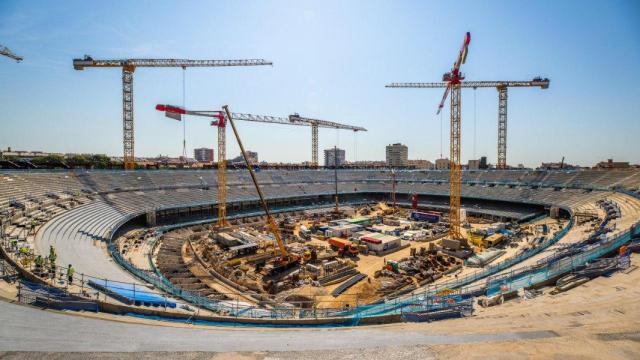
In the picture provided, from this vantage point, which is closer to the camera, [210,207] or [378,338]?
[378,338]

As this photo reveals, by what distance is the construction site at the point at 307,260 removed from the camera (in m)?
10.6

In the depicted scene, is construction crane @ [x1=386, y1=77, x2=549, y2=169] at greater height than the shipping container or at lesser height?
greater

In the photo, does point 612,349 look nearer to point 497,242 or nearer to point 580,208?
point 497,242

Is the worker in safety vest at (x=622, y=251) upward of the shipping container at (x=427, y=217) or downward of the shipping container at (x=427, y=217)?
upward

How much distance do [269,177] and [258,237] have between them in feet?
102

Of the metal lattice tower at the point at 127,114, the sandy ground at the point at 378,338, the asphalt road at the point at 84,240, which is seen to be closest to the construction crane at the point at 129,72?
the metal lattice tower at the point at 127,114

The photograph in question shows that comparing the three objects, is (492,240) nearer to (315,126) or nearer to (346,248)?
(346,248)

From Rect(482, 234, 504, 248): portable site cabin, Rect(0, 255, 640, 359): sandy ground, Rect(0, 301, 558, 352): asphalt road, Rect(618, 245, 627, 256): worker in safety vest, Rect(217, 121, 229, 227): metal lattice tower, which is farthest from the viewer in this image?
Rect(217, 121, 229, 227): metal lattice tower

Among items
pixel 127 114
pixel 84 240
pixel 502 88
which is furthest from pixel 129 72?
pixel 502 88

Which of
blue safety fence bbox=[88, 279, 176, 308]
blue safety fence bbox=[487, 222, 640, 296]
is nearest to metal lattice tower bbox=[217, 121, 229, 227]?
blue safety fence bbox=[88, 279, 176, 308]

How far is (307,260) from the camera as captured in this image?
3180cm

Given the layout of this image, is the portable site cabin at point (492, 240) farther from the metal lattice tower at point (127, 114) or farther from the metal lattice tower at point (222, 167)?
the metal lattice tower at point (127, 114)

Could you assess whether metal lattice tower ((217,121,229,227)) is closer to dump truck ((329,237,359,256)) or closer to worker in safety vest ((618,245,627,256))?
dump truck ((329,237,359,256))

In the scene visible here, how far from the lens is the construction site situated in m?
A: 10.6
